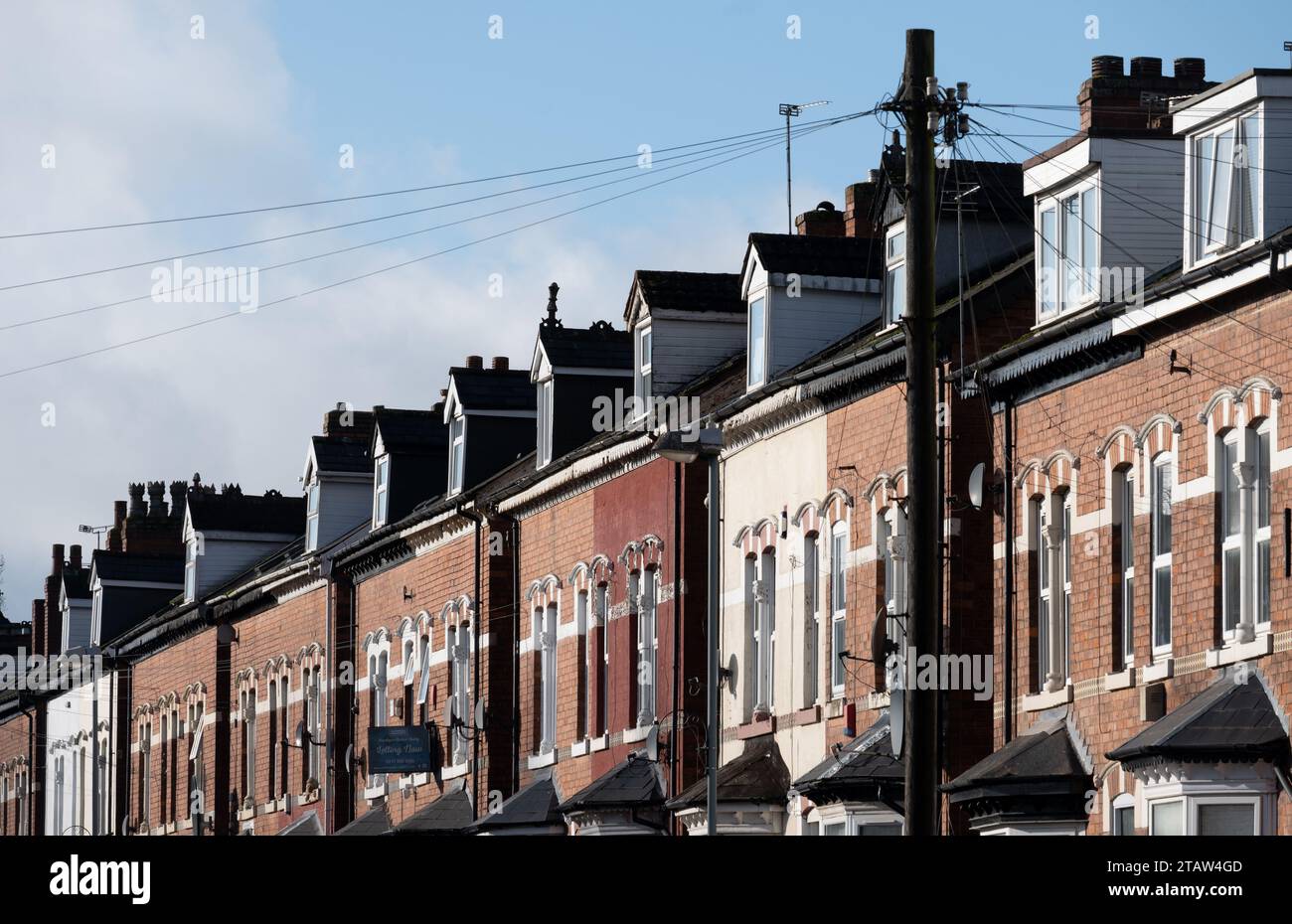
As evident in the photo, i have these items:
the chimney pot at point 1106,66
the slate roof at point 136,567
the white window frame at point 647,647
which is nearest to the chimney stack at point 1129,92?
the chimney pot at point 1106,66

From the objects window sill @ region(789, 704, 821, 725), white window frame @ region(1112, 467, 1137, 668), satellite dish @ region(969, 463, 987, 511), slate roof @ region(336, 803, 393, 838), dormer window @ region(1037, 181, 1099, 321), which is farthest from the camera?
slate roof @ region(336, 803, 393, 838)

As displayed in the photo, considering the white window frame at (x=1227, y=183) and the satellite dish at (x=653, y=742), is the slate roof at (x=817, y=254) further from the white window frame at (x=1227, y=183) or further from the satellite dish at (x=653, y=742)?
the white window frame at (x=1227, y=183)

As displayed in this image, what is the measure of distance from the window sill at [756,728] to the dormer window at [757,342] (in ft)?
15.1

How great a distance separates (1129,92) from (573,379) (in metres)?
15.6

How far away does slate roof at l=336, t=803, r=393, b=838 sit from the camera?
46656 millimetres

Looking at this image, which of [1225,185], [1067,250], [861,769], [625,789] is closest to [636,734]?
[625,789]

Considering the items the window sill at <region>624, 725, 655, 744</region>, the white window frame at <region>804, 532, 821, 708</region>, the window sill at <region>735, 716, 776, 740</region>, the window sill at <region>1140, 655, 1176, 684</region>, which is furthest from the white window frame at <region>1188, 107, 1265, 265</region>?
the window sill at <region>624, 725, 655, 744</region>

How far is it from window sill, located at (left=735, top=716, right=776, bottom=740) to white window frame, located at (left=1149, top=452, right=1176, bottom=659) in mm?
8718

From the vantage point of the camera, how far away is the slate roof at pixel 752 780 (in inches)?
1234

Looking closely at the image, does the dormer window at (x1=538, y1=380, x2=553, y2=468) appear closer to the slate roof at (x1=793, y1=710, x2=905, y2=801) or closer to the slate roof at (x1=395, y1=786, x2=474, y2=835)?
the slate roof at (x1=395, y1=786, x2=474, y2=835)
